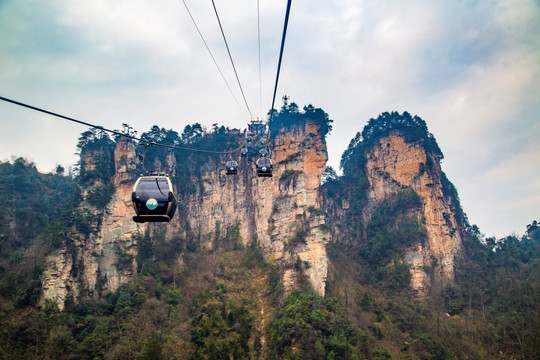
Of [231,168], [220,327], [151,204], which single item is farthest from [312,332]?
[151,204]

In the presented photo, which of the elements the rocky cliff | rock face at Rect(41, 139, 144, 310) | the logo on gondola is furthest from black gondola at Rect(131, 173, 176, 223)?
rock face at Rect(41, 139, 144, 310)

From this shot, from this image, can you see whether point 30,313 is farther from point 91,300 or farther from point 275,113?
point 275,113

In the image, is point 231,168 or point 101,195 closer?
point 231,168

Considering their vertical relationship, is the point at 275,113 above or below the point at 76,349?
above

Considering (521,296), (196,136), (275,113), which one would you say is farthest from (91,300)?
(521,296)

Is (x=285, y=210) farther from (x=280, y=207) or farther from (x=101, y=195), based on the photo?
(x=101, y=195)

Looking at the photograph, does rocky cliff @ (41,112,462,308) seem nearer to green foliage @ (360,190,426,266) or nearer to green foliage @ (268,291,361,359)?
green foliage @ (360,190,426,266)
